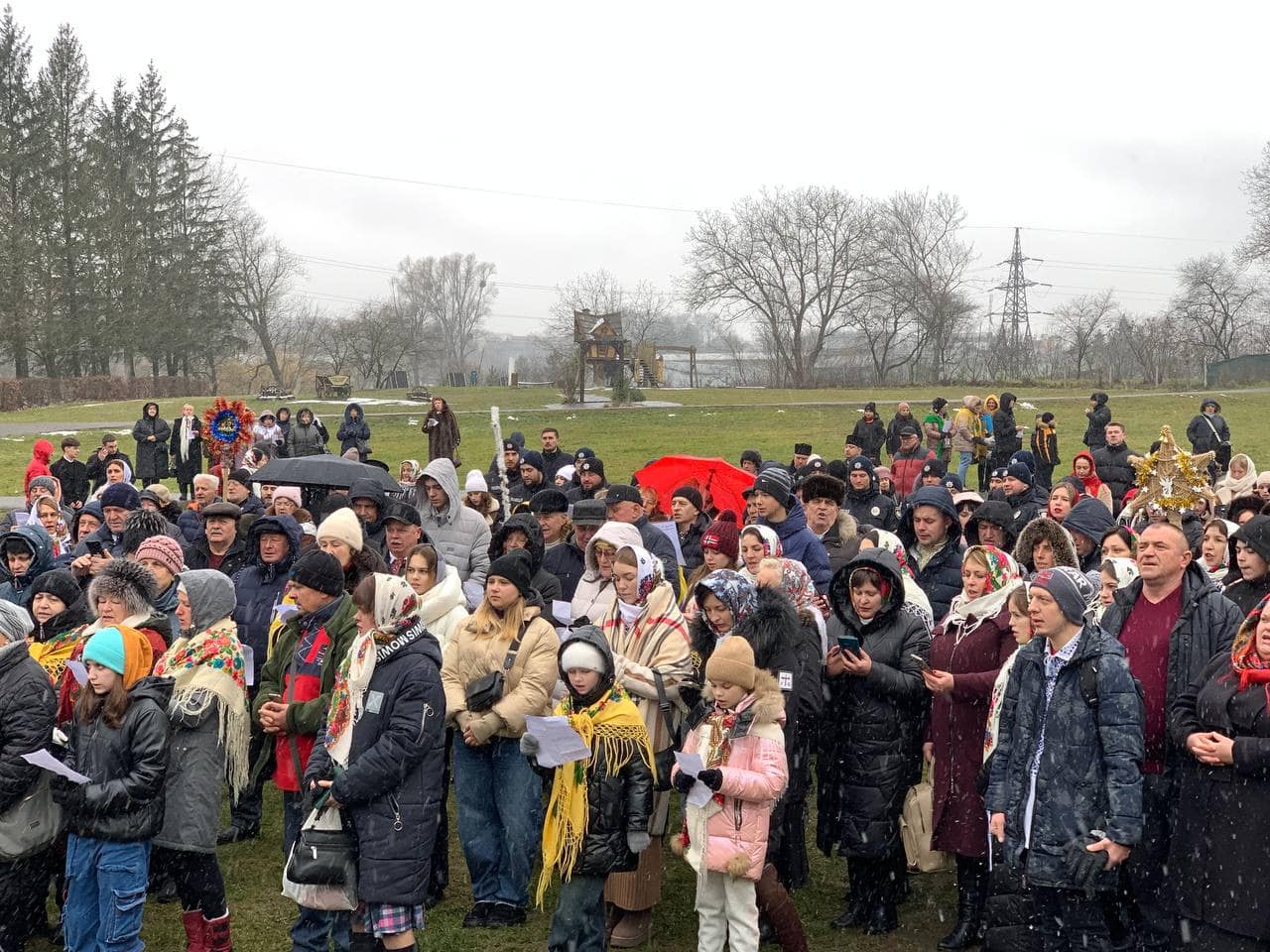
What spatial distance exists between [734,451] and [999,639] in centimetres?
2279

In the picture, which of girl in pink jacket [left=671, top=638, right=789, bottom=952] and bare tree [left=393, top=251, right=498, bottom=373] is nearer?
girl in pink jacket [left=671, top=638, right=789, bottom=952]

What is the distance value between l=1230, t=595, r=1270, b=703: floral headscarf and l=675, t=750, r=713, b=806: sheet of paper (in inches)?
81.0

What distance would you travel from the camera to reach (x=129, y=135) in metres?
54.9

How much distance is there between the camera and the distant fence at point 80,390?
40.9 m

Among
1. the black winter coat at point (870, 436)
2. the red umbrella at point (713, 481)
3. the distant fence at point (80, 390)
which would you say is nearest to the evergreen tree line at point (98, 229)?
the distant fence at point (80, 390)

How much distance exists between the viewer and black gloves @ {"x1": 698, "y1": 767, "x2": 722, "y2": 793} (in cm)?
472

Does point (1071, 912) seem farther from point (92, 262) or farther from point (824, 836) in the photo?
point (92, 262)

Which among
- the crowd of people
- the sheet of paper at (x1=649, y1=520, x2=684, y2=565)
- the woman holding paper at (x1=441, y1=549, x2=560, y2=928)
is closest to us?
the crowd of people

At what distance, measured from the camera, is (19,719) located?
4.95 m

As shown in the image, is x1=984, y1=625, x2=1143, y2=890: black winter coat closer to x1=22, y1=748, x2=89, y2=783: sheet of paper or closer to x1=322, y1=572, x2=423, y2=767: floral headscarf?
x1=322, y1=572, x2=423, y2=767: floral headscarf

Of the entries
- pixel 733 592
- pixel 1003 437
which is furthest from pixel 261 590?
pixel 1003 437

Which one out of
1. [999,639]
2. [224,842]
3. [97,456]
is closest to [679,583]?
[999,639]

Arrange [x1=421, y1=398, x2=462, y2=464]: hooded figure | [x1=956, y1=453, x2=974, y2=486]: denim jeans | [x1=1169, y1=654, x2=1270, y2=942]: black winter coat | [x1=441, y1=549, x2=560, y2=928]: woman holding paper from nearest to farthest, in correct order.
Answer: [x1=1169, y1=654, x2=1270, y2=942]: black winter coat → [x1=441, y1=549, x2=560, y2=928]: woman holding paper → [x1=421, y1=398, x2=462, y2=464]: hooded figure → [x1=956, y1=453, x2=974, y2=486]: denim jeans

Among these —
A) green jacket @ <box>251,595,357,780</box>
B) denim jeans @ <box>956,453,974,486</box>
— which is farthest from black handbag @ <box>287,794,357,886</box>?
denim jeans @ <box>956,453,974,486</box>
